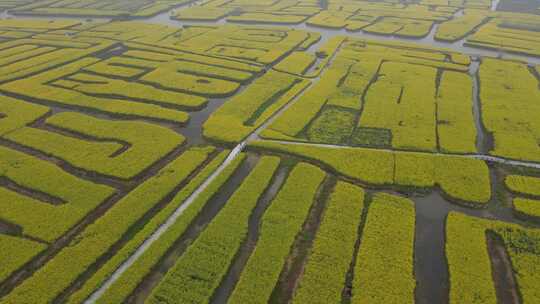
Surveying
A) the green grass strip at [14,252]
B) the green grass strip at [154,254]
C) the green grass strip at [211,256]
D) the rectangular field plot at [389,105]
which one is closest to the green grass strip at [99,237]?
the green grass strip at [14,252]

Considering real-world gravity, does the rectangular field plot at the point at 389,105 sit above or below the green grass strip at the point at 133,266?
above

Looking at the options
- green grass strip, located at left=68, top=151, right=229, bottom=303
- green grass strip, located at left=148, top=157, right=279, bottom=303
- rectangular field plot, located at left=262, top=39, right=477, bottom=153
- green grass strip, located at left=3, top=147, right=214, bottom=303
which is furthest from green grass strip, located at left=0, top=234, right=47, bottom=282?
rectangular field plot, located at left=262, top=39, right=477, bottom=153

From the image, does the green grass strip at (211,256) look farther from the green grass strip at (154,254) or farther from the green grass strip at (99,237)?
the green grass strip at (99,237)

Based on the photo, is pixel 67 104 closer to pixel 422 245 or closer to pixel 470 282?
pixel 422 245

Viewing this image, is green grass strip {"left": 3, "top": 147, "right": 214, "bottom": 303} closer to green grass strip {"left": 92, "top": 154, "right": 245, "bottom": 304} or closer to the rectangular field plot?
green grass strip {"left": 92, "top": 154, "right": 245, "bottom": 304}

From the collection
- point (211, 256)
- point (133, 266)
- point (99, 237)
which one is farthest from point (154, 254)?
point (99, 237)

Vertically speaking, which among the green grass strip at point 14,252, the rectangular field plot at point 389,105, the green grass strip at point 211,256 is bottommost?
the green grass strip at point 211,256

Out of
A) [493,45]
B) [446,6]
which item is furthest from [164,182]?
[446,6]
